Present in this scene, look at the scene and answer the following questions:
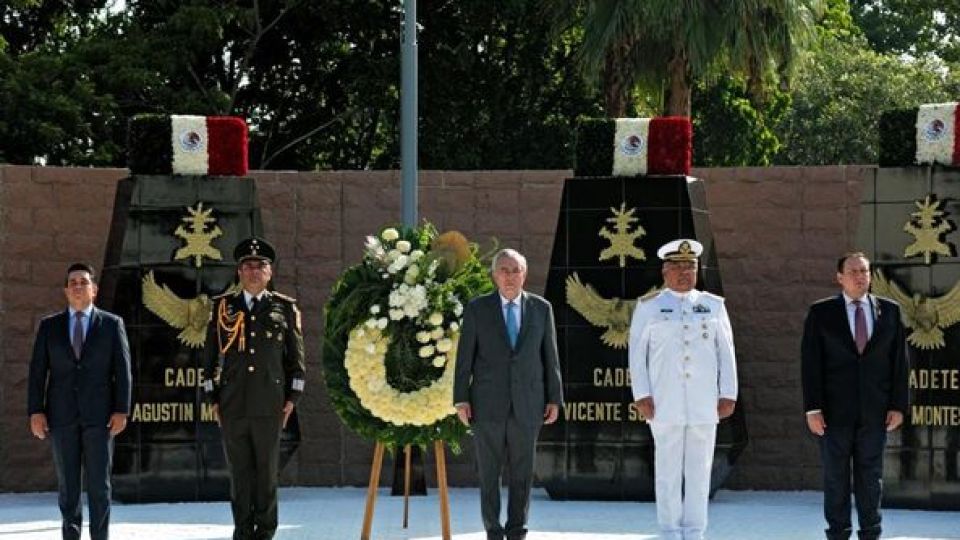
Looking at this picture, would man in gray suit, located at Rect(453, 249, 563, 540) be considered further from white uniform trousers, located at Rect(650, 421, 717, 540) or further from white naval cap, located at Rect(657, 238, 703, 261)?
white naval cap, located at Rect(657, 238, 703, 261)

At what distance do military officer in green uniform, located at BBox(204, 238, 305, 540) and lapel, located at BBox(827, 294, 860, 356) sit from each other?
3091mm

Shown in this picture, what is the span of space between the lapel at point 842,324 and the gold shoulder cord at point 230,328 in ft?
10.9

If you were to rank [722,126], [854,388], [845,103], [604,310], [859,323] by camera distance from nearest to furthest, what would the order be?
[854,388]
[859,323]
[604,310]
[722,126]
[845,103]

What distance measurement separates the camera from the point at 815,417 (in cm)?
1069

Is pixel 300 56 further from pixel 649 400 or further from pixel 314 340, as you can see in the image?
pixel 649 400

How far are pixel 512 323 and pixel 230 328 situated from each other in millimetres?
1609

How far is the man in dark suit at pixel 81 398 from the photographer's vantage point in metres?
10.8

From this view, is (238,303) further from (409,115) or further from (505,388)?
(409,115)

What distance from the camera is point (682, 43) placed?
24.9 m

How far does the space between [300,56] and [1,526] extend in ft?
60.9

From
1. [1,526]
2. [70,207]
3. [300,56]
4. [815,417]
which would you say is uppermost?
[300,56]

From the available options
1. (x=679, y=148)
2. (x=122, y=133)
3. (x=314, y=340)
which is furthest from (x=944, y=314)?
(x=122, y=133)

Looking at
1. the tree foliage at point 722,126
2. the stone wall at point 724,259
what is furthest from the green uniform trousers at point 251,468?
the tree foliage at point 722,126

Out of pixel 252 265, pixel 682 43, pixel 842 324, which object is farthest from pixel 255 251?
pixel 682 43
